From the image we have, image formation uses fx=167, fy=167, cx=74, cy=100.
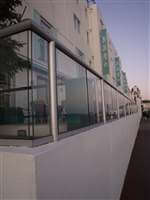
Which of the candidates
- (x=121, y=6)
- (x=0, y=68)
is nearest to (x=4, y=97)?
(x=0, y=68)

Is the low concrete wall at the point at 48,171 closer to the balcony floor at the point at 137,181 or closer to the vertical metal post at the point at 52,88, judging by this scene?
the vertical metal post at the point at 52,88

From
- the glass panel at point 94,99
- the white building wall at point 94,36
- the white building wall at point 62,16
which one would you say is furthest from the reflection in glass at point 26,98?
the white building wall at point 94,36

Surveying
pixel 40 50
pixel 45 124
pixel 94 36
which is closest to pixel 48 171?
pixel 45 124

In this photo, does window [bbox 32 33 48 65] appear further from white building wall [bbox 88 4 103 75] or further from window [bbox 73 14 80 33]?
white building wall [bbox 88 4 103 75]

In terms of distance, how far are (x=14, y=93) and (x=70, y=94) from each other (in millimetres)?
625

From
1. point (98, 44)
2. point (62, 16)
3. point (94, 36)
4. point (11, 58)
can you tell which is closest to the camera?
point (11, 58)

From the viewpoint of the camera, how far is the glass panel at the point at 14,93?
126 centimetres

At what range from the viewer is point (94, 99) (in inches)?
102

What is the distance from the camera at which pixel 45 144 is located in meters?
1.10

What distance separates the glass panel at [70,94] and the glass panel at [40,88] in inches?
5.8

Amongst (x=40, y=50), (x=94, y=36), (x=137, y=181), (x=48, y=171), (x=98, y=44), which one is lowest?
(x=137, y=181)

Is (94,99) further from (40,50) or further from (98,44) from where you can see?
(98,44)

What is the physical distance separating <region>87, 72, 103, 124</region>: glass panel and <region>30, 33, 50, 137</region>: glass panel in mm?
1048

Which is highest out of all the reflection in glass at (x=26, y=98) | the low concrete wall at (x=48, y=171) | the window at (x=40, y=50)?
the window at (x=40, y=50)
